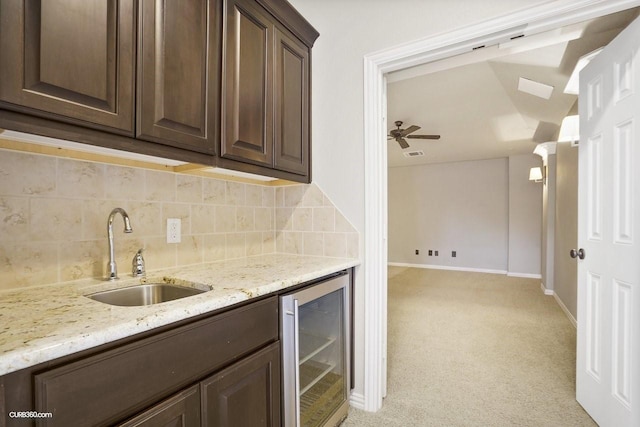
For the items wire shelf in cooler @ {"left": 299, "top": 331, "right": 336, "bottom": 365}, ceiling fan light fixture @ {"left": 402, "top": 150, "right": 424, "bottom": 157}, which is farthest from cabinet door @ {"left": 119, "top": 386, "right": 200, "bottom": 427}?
ceiling fan light fixture @ {"left": 402, "top": 150, "right": 424, "bottom": 157}

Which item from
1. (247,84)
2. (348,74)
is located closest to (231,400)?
(247,84)

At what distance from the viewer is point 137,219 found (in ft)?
4.60

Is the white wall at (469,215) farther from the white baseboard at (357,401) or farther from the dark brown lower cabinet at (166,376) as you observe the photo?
the dark brown lower cabinet at (166,376)

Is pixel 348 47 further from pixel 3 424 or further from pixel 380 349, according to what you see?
pixel 3 424

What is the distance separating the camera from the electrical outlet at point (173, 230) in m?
1.53

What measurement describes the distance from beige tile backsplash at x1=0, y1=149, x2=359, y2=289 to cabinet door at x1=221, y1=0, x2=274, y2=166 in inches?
16.2

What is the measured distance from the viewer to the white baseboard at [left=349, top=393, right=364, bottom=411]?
180 centimetres

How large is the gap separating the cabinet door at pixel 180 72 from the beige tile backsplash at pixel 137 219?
0.41 m

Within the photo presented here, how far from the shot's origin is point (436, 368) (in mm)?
2283

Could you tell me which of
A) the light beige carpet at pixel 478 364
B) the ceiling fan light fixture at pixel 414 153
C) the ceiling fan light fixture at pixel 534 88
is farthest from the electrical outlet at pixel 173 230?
the ceiling fan light fixture at pixel 414 153

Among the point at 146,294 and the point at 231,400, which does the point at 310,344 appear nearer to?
the point at 231,400

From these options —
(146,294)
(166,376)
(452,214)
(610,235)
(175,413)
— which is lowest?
(175,413)

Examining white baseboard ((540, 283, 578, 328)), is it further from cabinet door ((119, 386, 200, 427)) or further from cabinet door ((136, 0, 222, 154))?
cabinet door ((136, 0, 222, 154))

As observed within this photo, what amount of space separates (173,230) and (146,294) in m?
0.37
